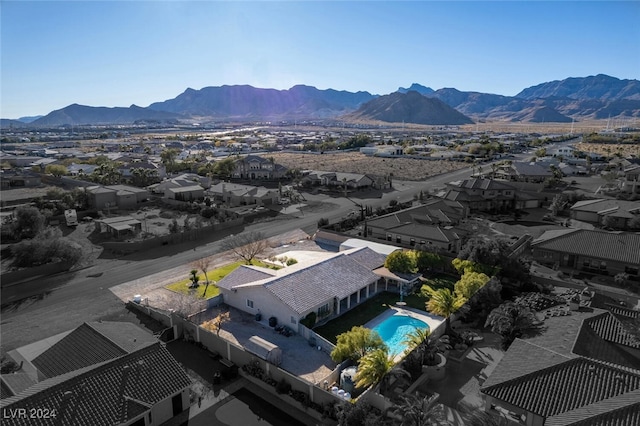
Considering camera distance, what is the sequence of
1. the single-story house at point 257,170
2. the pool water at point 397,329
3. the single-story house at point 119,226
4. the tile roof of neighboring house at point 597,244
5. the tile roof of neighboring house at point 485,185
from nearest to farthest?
the pool water at point 397,329
the tile roof of neighboring house at point 597,244
the single-story house at point 119,226
the tile roof of neighboring house at point 485,185
the single-story house at point 257,170

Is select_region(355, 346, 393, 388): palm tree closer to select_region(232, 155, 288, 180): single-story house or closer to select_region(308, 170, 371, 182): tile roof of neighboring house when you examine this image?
select_region(308, 170, 371, 182): tile roof of neighboring house

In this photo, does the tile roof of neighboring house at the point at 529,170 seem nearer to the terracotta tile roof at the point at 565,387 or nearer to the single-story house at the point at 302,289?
the single-story house at the point at 302,289

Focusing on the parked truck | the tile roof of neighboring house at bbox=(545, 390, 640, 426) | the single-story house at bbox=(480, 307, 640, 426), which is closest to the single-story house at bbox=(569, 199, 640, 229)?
the single-story house at bbox=(480, 307, 640, 426)

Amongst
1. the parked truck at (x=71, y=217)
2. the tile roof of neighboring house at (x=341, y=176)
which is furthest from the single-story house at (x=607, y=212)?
the parked truck at (x=71, y=217)

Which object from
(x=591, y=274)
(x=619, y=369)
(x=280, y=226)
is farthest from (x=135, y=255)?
(x=591, y=274)

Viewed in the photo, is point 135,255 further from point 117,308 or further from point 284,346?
point 284,346
